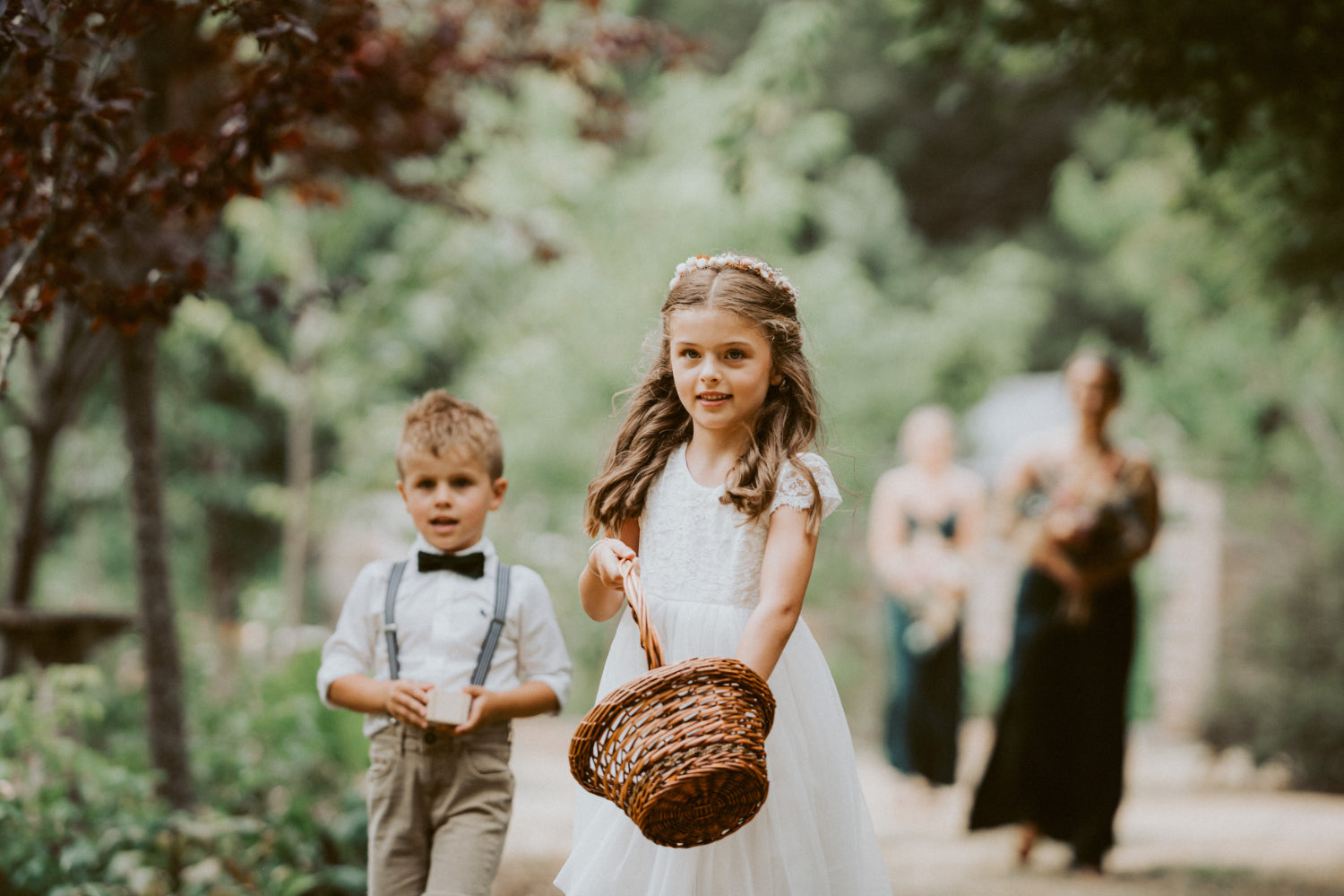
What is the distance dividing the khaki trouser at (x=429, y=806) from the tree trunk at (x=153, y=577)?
2252 millimetres

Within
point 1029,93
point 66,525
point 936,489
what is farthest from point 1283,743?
point 66,525

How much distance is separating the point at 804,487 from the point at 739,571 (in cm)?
23

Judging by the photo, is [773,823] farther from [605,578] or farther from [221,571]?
[221,571]

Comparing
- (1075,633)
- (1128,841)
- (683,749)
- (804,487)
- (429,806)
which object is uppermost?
(804,487)

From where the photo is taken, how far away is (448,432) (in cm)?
298

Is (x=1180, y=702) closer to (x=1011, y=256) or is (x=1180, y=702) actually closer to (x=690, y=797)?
(x=1011, y=256)

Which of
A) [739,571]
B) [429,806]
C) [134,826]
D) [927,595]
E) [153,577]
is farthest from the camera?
[927,595]

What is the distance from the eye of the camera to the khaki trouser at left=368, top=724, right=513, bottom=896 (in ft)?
9.45

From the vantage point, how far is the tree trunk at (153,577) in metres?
4.82

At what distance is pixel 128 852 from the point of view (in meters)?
3.93

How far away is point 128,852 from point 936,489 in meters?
4.72

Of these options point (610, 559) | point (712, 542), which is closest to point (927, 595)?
point (712, 542)

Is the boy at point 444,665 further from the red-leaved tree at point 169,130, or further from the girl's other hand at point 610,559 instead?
the red-leaved tree at point 169,130

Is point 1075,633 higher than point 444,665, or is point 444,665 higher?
point 1075,633
